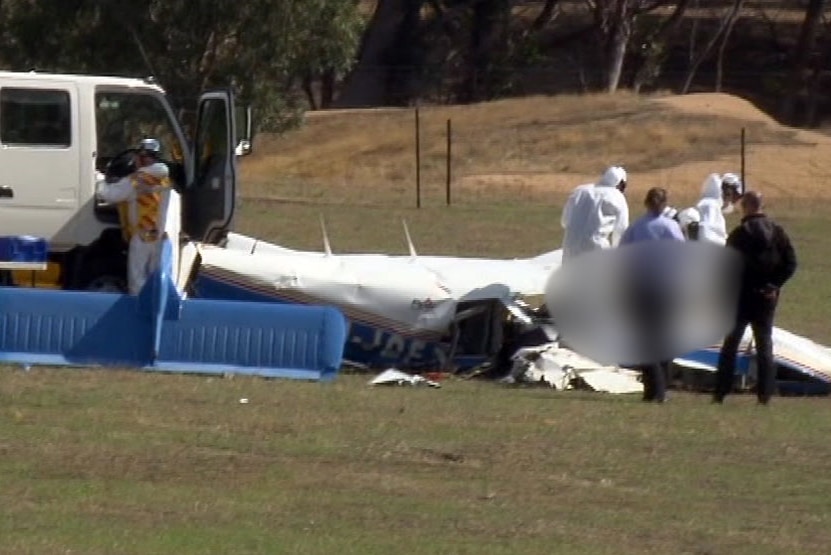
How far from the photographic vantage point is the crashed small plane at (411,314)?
16.0 m

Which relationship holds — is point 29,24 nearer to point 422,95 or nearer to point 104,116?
point 104,116

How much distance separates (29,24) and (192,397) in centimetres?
2664

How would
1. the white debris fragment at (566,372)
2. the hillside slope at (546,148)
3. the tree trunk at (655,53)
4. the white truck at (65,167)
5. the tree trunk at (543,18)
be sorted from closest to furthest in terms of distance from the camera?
the white debris fragment at (566,372) → the white truck at (65,167) → the hillside slope at (546,148) → the tree trunk at (655,53) → the tree trunk at (543,18)

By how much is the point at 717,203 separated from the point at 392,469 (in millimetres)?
6306

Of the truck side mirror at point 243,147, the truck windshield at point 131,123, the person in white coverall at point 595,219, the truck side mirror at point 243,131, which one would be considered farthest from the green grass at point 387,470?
the truck side mirror at point 243,131

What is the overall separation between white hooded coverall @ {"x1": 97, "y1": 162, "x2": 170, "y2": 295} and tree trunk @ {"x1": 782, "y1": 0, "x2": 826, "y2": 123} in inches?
2042

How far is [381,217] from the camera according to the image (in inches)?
1361

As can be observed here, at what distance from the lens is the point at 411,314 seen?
52.7ft

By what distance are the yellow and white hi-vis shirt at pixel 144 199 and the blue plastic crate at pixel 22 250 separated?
0.74 m

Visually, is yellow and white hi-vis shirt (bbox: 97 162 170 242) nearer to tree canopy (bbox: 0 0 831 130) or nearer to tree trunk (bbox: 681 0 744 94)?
tree canopy (bbox: 0 0 831 130)

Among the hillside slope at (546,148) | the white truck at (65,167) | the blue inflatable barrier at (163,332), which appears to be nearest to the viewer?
the blue inflatable barrier at (163,332)

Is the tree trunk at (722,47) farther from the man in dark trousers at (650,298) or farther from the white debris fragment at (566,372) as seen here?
the man in dark trousers at (650,298)

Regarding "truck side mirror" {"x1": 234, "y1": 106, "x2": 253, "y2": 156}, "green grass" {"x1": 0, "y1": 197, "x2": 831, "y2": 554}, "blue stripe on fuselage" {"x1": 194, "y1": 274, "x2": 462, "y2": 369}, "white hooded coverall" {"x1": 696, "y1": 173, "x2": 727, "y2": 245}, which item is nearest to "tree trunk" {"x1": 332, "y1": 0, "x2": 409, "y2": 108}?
"truck side mirror" {"x1": 234, "y1": 106, "x2": 253, "y2": 156}

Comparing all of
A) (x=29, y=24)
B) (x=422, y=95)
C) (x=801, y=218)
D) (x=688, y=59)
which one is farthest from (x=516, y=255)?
(x=688, y=59)
